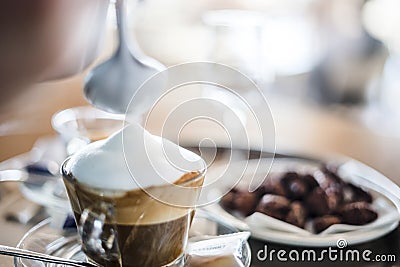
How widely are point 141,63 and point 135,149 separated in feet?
0.30

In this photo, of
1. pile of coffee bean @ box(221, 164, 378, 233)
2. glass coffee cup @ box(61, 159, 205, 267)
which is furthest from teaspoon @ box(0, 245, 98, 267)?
pile of coffee bean @ box(221, 164, 378, 233)

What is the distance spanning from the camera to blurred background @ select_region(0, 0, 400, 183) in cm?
51

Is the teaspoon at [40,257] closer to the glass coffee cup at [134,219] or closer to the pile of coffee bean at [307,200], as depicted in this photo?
the glass coffee cup at [134,219]

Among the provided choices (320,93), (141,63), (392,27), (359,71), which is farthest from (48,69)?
(392,27)

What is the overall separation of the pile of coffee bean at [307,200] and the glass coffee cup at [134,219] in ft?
0.26

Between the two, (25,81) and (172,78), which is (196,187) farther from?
(172,78)

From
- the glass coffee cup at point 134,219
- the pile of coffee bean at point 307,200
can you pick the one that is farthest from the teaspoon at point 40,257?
the pile of coffee bean at point 307,200

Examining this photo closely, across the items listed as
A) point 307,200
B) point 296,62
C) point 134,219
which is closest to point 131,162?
point 134,219

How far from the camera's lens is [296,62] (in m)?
0.77

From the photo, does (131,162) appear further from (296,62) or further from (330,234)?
(296,62)

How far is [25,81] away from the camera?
0.29 metres

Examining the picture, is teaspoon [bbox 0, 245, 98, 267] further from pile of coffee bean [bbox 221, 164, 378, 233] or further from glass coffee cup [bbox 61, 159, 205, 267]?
pile of coffee bean [bbox 221, 164, 378, 233]

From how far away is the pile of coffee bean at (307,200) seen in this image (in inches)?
15.2

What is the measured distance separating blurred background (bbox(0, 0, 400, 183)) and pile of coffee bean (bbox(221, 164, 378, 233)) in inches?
2.2
